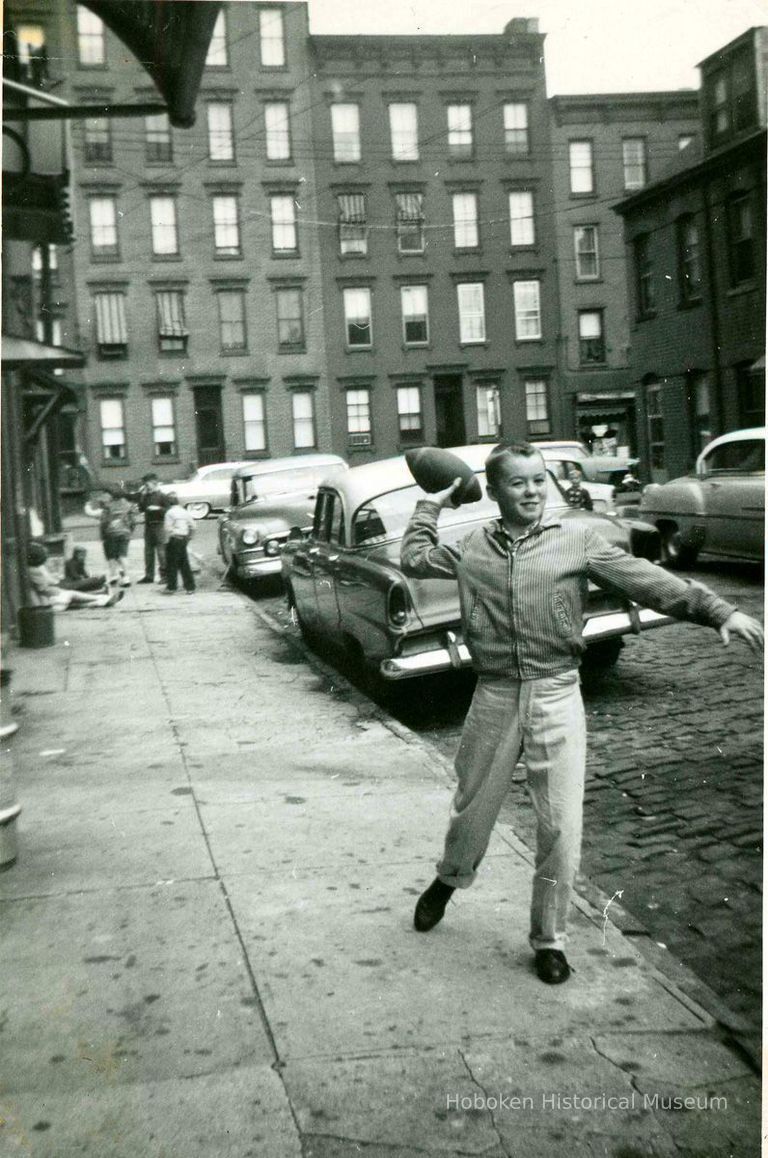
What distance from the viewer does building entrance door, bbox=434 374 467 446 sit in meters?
6.82

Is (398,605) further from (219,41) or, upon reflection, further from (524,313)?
(219,41)

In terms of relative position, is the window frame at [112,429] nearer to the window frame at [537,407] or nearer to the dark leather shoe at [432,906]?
the window frame at [537,407]

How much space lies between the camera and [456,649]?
6887mm

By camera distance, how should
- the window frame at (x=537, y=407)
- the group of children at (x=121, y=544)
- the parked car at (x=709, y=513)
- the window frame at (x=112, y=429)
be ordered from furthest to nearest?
the group of children at (x=121, y=544) < the parked car at (x=709, y=513) < the window frame at (x=112, y=429) < the window frame at (x=537, y=407)

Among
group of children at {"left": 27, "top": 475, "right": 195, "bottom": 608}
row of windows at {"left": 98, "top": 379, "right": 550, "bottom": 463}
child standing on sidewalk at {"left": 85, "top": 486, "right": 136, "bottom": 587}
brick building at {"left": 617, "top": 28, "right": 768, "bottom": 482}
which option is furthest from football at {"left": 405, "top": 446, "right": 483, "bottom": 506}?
child standing on sidewalk at {"left": 85, "top": 486, "right": 136, "bottom": 587}

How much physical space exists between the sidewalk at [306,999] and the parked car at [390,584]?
1.05 m

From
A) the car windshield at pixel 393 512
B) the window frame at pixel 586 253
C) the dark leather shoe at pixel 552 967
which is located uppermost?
the window frame at pixel 586 253

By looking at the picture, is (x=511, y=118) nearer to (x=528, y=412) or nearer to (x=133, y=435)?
(x=528, y=412)

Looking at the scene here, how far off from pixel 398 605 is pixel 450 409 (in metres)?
1.48

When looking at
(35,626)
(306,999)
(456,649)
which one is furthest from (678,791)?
(35,626)

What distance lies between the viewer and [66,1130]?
8.91 ft

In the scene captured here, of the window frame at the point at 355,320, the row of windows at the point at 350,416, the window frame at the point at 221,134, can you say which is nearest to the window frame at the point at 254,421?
the row of windows at the point at 350,416

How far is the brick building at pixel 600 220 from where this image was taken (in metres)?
5.36

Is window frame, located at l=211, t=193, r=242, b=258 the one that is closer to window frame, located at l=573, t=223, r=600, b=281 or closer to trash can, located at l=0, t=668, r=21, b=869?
window frame, located at l=573, t=223, r=600, b=281
